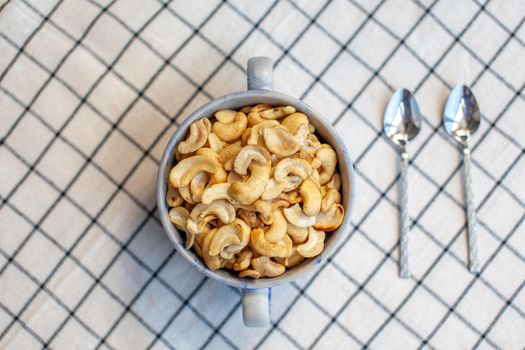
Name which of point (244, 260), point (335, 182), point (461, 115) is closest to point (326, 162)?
point (335, 182)

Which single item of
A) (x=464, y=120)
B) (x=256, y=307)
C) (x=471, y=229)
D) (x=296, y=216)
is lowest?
(x=256, y=307)

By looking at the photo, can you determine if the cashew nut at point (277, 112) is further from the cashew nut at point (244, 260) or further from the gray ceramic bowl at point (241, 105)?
the cashew nut at point (244, 260)

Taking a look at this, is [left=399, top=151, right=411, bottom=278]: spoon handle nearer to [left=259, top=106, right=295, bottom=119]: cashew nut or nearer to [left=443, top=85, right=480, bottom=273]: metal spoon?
[left=443, top=85, right=480, bottom=273]: metal spoon

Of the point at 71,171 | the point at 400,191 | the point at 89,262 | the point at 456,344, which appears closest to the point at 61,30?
the point at 71,171

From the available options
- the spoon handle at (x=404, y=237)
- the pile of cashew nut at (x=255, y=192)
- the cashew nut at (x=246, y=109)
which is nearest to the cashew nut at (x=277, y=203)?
the pile of cashew nut at (x=255, y=192)

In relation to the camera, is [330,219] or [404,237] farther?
[404,237]

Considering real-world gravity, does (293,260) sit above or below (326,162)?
below

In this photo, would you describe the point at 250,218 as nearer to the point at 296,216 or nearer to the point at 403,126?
the point at 296,216
